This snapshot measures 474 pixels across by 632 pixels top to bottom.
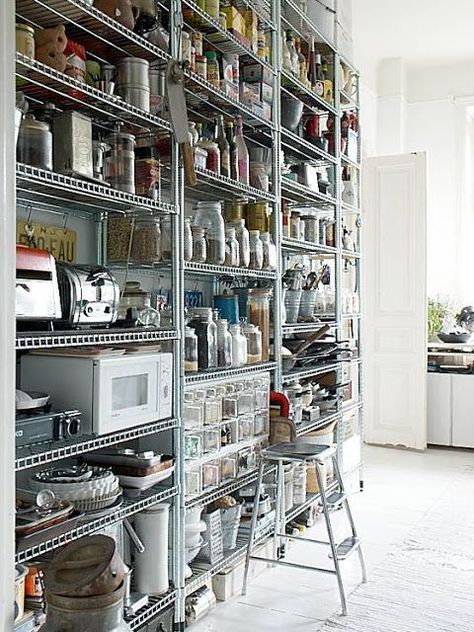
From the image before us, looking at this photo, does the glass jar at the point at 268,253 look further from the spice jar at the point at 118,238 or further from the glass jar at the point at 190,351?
the spice jar at the point at 118,238

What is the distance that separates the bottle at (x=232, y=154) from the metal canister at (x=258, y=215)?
0.32 metres

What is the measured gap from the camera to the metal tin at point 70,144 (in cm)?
216

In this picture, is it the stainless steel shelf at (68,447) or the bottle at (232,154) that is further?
the bottle at (232,154)

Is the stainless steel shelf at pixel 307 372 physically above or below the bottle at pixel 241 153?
below

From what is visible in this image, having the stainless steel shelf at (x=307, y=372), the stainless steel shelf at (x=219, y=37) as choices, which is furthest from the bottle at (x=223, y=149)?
the stainless steel shelf at (x=307, y=372)

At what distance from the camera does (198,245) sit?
2.90 meters

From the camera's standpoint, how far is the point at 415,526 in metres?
4.09

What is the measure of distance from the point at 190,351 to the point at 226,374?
0.28m

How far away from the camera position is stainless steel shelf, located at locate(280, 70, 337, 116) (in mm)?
3732

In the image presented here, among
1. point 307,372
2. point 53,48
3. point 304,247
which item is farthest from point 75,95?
point 307,372

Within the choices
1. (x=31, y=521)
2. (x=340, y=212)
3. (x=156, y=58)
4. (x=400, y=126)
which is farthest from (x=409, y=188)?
(x=31, y=521)

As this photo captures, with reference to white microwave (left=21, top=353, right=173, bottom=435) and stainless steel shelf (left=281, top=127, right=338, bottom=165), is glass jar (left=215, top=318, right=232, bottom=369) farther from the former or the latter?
stainless steel shelf (left=281, top=127, right=338, bottom=165)

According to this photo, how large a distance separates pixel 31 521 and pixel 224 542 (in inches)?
51.6

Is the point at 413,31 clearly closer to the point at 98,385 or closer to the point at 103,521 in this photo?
the point at 98,385
